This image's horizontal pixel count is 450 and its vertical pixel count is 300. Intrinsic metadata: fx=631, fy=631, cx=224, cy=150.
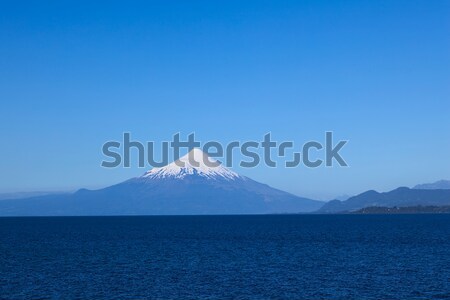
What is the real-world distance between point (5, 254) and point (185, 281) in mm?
33601

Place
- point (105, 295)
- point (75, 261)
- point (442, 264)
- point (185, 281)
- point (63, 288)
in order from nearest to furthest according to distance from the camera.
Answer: point (105, 295), point (63, 288), point (185, 281), point (442, 264), point (75, 261)

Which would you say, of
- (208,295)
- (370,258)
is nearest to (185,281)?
(208,295)

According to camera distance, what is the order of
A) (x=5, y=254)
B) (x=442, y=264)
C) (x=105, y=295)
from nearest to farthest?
(x=105, y=295) < (x=442, y=264) < (x=5, y=254)

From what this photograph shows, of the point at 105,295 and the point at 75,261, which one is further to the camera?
the point at 75,261

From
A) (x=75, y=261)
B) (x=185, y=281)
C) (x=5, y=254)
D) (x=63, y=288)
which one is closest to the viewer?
(x=63, y=288)

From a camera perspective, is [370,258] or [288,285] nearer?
[288,285]

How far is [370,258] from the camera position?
65250mm

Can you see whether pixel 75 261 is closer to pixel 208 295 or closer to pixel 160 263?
pixel 160 263

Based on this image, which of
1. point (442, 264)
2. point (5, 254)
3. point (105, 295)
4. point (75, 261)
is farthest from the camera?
point (5, 254)

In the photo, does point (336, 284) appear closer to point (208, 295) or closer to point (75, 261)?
point (208, 295)

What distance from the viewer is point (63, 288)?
4500 cm

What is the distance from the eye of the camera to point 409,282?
155 ft

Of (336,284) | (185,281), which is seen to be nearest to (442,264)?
(336,284)

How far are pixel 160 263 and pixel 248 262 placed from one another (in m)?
8.59
